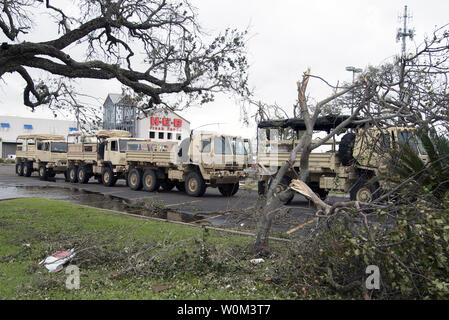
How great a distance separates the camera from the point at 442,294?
12.2ft

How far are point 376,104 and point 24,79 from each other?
7.74 m

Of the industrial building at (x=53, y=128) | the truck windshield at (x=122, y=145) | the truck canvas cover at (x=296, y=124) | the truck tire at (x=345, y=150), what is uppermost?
the industrial building at (x=53, y=128)

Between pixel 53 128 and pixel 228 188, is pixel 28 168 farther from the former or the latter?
pixel 53 128

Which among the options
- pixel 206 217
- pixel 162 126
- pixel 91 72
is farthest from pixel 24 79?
pixel 162 126

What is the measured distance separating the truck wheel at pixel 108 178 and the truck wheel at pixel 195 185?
5.95 meters

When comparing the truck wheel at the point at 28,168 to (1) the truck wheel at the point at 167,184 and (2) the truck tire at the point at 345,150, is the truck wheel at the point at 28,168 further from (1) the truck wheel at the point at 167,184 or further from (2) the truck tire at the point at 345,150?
(2) the truck tire at the point at 345,150

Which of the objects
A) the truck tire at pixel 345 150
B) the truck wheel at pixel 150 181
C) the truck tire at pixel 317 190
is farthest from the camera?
the truck wheel at pixel 150 181

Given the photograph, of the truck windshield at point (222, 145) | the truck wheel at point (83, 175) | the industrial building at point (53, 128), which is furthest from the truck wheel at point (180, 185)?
the industrial building at point (53, 128)

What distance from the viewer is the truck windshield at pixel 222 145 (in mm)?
15156

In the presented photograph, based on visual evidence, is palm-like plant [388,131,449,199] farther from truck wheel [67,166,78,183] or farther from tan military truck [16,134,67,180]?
tan military truck [16,134,67,180]

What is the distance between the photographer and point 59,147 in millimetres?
24828

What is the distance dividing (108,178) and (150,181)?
12.4 ft

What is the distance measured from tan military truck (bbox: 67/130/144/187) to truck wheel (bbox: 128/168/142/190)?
855 millimetres

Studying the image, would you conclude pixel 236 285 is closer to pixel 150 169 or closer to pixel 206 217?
pixel 206 217
